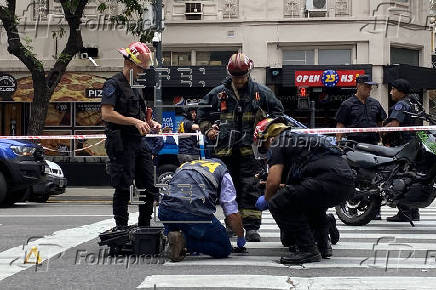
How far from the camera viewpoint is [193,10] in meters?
24.5

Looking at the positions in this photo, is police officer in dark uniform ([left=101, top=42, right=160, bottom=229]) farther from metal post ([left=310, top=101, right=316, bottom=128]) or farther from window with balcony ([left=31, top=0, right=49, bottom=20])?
window with balcony ([left=31, top=0, right=49, bottom=20])

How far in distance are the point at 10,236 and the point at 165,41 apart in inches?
667

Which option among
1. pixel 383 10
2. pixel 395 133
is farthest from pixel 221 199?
pixel 383 10

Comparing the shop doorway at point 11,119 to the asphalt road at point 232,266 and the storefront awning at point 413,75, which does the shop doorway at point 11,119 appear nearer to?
the storefront awning at point 413,75

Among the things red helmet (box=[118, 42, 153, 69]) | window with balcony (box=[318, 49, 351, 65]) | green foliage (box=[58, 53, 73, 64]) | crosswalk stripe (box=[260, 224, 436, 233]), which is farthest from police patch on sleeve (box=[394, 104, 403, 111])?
window with balcony (box=[318, 49, 351, 65])

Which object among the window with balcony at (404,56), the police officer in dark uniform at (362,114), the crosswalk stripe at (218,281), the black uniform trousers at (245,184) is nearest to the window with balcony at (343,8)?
the window with balcony at (404,56)

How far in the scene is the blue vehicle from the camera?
12336 millimetres

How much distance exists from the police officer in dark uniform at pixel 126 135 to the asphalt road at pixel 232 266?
0.61 metres

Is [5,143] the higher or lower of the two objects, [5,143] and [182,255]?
the higher

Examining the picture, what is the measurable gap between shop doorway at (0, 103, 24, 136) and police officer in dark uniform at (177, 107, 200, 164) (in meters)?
12.6

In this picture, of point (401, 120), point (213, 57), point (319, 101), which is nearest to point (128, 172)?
point (401, 120)

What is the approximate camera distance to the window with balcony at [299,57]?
24.2 metres

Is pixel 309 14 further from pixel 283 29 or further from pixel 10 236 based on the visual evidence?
pixel 10 236

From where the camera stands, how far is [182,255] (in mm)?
6406
